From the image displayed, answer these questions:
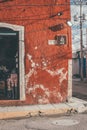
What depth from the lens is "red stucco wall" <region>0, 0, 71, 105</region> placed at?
617 inches

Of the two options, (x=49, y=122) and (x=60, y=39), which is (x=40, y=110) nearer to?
(x=49, y=122)

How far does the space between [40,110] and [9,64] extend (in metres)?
2.84

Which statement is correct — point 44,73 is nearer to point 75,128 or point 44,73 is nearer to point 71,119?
point 71,119

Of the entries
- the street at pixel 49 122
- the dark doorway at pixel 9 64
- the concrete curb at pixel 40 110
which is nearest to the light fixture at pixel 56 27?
the dark doorway at pixel 9 64

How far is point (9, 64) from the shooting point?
15922mm

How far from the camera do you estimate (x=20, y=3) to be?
51.5 feet

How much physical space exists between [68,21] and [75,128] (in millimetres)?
6118

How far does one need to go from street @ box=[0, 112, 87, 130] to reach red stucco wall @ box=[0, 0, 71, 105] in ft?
7.91

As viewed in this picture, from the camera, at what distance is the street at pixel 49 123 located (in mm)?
11359

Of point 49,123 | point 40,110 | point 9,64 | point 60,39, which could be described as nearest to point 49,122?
point 49,123

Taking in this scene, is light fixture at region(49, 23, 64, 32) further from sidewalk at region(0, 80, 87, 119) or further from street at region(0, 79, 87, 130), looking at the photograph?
street at region(0, 79, 87, 130)

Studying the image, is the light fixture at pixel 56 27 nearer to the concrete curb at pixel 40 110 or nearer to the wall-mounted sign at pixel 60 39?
the wall-mounted sign at pixel 60 39

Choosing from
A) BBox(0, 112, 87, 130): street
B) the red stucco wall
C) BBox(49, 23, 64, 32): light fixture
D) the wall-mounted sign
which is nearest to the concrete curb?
BBox(0, 112, 87, 130): street

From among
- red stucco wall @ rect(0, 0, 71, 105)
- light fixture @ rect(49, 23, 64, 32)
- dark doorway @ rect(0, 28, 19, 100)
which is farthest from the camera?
light fixture @ rect(49, 23, 64, 32)
